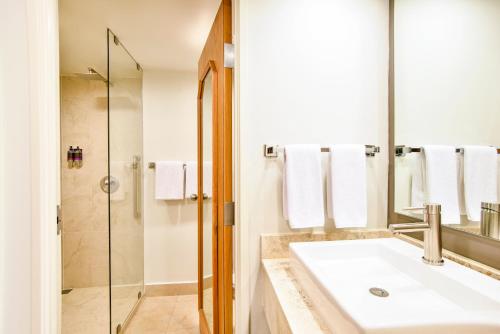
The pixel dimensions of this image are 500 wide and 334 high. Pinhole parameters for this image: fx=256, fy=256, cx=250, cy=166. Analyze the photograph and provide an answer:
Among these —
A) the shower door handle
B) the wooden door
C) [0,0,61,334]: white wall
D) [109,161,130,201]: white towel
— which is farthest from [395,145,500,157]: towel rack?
the shower door handle

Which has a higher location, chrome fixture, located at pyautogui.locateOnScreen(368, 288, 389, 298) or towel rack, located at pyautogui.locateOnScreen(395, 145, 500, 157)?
towel rack, located at pyautogui.locateOnScreen(395, 145, 500, 157)

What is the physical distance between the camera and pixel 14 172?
93 cm

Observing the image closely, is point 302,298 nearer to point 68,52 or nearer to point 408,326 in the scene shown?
point 408,326

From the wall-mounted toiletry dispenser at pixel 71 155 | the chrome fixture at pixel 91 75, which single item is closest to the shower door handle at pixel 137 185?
the wall-mounted toiletry dispenser at pixel 71 155

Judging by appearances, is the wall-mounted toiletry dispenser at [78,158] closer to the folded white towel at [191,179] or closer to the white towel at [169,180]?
the white towel at [169,180]

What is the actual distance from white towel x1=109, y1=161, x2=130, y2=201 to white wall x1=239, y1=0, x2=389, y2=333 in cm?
140

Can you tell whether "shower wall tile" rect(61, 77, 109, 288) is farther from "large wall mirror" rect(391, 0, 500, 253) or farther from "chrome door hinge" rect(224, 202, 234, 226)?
"large wall mirror" rect(391, 0, 500, 253)

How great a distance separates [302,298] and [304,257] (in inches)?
5.0

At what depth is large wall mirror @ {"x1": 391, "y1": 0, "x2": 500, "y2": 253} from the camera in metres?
0.80

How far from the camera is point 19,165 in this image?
0.93m

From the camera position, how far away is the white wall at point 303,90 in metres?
1.10

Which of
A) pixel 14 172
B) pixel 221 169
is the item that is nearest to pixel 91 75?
pixel 14 172

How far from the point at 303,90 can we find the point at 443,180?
2.18ft

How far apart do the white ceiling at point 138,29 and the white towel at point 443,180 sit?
4.52 ft
